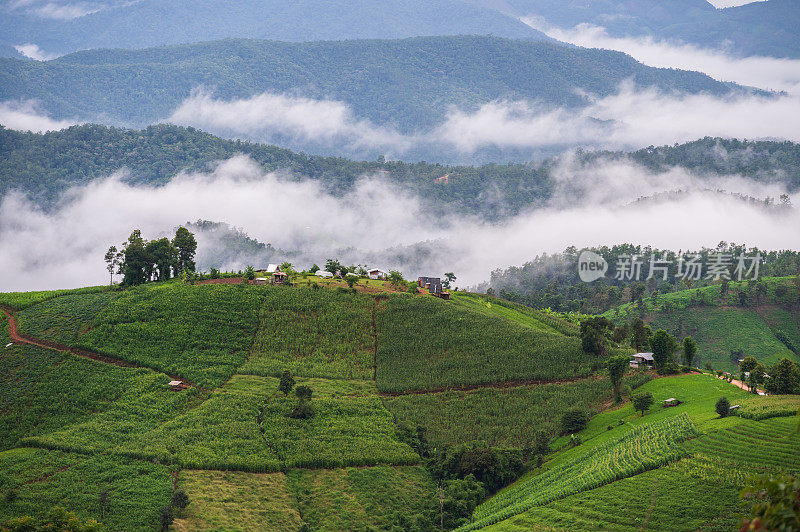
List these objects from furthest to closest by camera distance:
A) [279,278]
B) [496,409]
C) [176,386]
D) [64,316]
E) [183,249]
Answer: [183,249], [279,278], [64,316], [176,386], [496,409]

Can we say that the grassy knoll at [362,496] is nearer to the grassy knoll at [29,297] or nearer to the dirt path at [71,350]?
the dirt path at [71,350]

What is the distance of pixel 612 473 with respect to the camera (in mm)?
53812

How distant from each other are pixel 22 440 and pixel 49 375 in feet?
44.5

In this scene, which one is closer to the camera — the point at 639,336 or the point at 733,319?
the point at 639,336

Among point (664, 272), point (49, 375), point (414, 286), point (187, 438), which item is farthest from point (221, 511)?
point (664, 272)

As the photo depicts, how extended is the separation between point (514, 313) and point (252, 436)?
167 ft

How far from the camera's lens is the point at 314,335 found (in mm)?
92562

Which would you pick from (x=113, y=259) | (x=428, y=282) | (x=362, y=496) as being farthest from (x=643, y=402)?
(x=113, y=259)

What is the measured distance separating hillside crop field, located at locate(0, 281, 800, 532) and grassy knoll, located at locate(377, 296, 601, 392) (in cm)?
26

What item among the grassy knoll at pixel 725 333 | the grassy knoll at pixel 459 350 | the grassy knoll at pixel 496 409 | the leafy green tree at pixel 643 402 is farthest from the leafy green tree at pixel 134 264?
the grassy knoll at pixel 725 333

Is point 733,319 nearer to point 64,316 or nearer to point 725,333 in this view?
point 725,333

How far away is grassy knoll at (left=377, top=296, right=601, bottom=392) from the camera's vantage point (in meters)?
83.9

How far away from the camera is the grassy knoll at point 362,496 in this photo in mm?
58875

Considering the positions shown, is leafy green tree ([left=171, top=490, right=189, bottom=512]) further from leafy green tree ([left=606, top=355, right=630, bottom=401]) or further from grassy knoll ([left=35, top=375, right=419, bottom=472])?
leafy green tree ([left=606, top=355, right=630, bottom=401])
